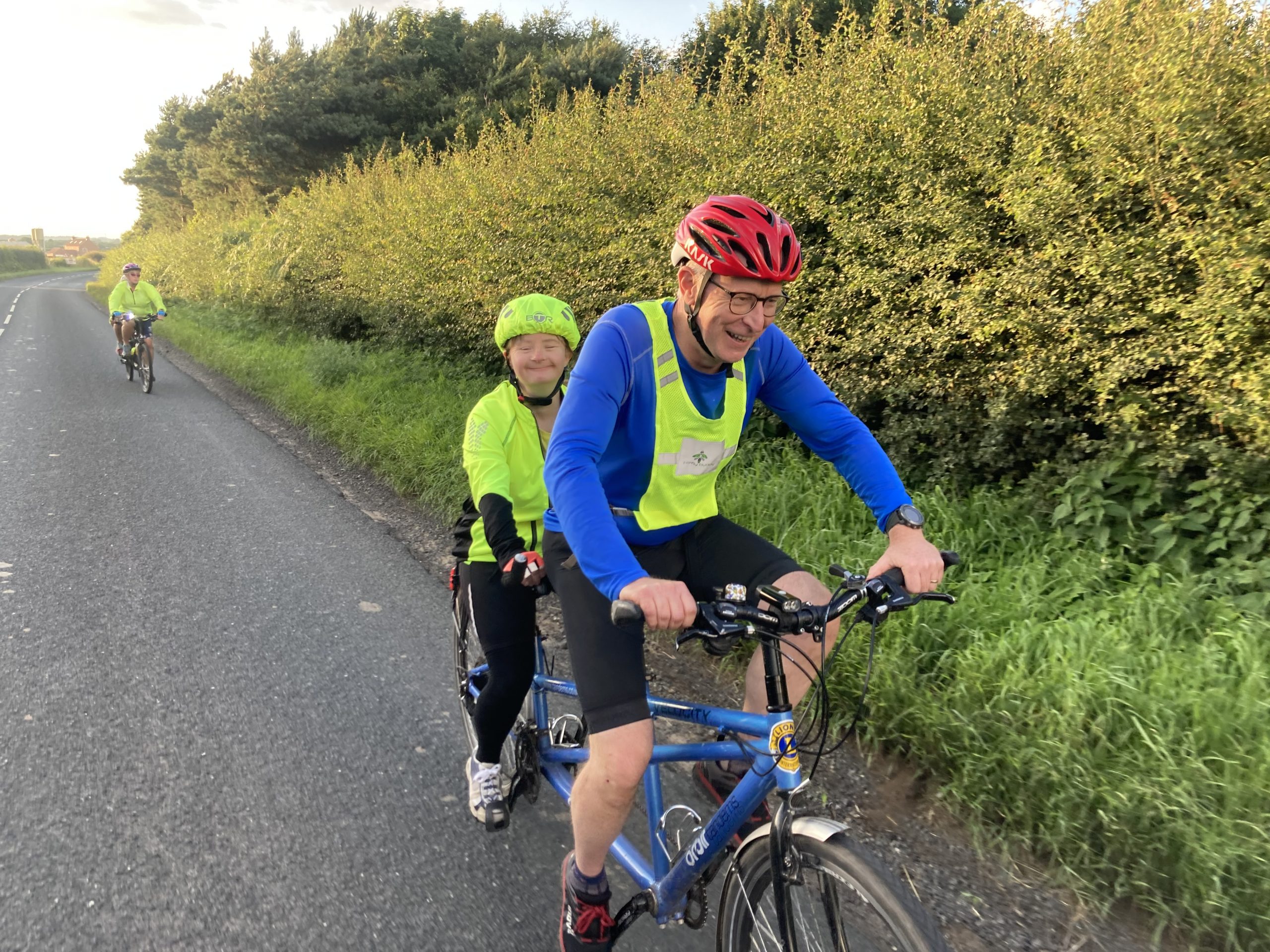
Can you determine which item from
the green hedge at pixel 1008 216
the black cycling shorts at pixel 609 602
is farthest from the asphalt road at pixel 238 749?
the green hedge at pixel 1008 216

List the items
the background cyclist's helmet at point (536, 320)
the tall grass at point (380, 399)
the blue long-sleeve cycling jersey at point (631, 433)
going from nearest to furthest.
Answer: the blue long-sleeve cycling jersey at point (631, 433) < the background cyclist's helmet at point (536, 320) < the tall grass at point (380, 399)

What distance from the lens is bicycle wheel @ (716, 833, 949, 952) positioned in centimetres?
157

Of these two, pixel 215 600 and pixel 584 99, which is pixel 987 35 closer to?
pixel 584 99

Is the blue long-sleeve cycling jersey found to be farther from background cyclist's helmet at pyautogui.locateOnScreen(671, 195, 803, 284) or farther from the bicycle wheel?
the bicycle wheel

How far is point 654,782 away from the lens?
234cm

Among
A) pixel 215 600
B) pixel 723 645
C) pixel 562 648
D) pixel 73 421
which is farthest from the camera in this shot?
pixel 73 421

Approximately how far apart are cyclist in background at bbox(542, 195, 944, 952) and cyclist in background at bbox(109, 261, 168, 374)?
12835 millimetres

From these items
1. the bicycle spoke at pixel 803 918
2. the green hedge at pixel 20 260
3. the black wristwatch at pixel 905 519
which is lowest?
the green hedge at pixel 20 260

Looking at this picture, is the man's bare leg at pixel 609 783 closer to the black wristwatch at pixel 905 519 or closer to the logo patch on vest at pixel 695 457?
the logo patch on vest at pixel 695 457

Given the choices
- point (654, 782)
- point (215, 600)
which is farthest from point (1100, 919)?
point (215, 600)

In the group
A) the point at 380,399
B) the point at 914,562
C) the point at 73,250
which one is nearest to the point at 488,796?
the point at 914,562

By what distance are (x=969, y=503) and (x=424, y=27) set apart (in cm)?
3253

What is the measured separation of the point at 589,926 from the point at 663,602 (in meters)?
1.10

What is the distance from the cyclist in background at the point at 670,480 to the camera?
77.7 inches
